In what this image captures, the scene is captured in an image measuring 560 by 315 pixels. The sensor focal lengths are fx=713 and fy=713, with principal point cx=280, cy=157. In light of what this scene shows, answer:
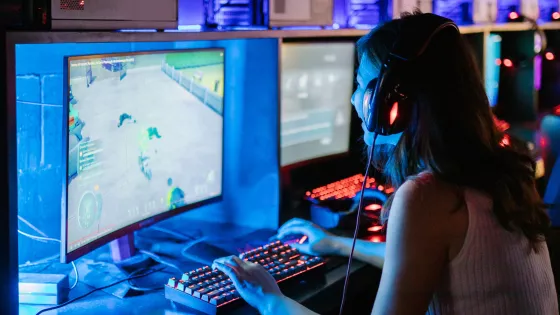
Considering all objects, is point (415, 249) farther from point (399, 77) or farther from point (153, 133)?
point (153, 133)

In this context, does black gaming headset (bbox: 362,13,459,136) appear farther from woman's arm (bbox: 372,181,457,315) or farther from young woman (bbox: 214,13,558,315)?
woman's arm (bbox: 372,181,457,315)

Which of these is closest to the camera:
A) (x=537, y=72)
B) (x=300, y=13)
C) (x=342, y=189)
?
(x=300, y=13)

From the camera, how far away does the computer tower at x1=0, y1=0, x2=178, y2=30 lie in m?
1.20

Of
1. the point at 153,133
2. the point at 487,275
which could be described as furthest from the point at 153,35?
the point at 487,275

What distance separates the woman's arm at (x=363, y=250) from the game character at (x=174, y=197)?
394mm

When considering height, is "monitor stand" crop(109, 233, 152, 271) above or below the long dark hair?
below

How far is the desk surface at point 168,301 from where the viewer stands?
1.37m

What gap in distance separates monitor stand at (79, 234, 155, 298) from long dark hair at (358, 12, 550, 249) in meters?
0.67

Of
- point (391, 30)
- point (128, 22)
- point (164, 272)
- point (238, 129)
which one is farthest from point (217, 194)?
point (391, 30)

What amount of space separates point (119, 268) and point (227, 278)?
291 mm

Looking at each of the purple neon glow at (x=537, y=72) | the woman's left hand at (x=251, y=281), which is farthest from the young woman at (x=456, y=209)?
the purple neon glow at (x=537, y=72)

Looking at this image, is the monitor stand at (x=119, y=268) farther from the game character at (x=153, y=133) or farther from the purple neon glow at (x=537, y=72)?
the purple neon glow at (x=537, y=72)

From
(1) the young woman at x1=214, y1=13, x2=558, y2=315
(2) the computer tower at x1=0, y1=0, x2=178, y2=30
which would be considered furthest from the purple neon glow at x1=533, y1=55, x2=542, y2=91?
(2) the computer tower at x1=0, y1=0, x2=178, y2=30

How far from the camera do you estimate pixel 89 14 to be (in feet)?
4.25
